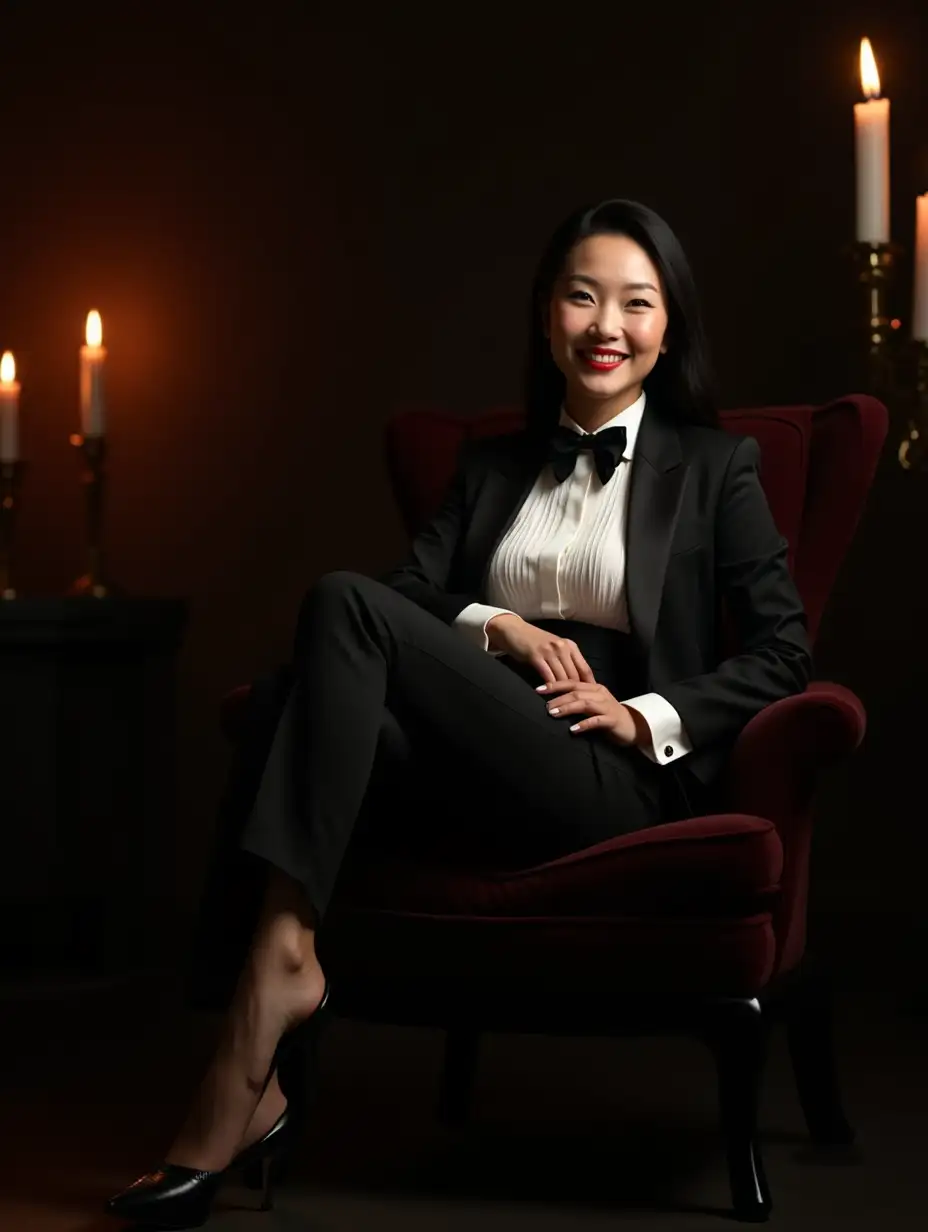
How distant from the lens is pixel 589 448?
242 centimetres

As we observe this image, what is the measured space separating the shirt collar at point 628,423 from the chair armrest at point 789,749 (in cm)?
53

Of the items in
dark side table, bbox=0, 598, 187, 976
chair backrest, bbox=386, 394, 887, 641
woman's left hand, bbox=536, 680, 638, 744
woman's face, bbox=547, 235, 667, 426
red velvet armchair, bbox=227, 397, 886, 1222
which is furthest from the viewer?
dark side table, bbox=0, 598, 187, 976

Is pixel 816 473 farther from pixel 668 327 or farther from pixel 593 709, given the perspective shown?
pixel 593 709

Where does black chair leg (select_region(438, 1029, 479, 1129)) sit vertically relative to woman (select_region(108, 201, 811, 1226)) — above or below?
below

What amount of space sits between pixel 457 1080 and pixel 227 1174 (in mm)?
592

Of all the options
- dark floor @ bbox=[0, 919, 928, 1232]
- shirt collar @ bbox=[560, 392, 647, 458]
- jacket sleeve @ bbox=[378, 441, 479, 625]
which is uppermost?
shirt collar @ bbox=[560, 392, 647, 458]

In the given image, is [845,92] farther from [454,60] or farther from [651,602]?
[651,602]

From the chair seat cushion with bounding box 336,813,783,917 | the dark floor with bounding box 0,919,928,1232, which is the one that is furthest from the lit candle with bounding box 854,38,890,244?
the dark floor with bounding box 0,919,928,1232

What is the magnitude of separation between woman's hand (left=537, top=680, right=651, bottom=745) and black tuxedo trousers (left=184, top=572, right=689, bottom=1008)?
1 cm

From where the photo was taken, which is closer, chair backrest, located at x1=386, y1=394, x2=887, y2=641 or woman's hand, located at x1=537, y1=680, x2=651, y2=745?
woman's hand, located at x1=537, y1=680, x2=651, y2=745

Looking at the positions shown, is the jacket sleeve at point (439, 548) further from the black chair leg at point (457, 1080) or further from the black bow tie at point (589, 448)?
the black chair leg at point (457, 1080)

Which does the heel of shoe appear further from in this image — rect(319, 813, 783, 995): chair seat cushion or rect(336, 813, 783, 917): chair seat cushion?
rect(336, 813, 783, 917): chair seat cushion

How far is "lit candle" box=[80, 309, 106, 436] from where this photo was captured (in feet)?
11.0

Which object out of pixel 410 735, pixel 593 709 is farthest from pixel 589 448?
pixel 410 735
